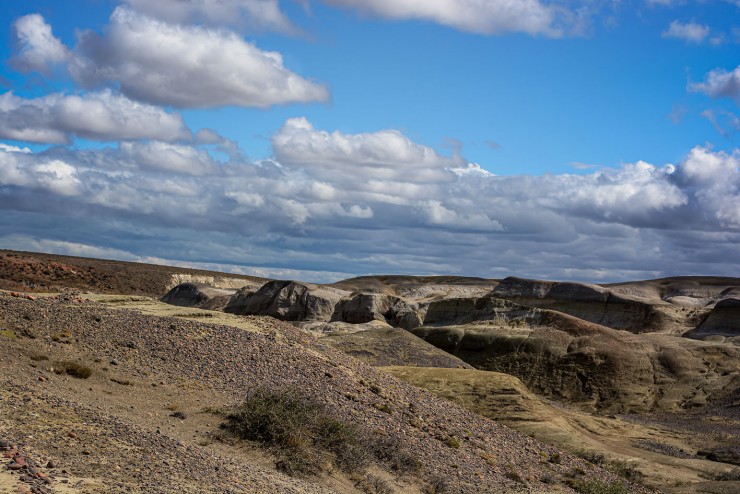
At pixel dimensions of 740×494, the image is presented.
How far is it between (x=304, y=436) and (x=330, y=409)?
190 cm

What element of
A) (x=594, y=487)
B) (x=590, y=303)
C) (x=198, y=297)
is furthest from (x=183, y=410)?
(x=198, y=297)

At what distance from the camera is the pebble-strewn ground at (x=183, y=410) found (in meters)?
11.7

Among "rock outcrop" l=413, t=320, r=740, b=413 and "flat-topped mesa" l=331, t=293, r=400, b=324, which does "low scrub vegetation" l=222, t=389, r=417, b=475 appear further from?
"flat-topped mesa" l=331, t=293, r=400, b=324

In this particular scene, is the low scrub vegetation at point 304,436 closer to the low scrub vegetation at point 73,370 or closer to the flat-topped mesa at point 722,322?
the low scrub vegetation at point 73,370

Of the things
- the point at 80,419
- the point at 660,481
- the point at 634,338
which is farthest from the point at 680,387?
the point at 80,419

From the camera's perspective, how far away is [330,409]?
17000 mm

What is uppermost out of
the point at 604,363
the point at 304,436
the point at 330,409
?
the point at 330,409

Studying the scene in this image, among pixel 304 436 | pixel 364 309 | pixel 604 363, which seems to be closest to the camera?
pixel 304 436

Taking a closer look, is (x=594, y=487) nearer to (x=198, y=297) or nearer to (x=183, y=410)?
(x=183, y=410)

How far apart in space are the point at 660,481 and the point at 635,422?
36.4 feet

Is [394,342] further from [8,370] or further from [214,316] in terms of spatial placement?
[8,370]

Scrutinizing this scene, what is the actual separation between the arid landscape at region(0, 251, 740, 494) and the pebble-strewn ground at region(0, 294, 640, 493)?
0.05 meters

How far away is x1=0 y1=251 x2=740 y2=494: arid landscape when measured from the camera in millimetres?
12430

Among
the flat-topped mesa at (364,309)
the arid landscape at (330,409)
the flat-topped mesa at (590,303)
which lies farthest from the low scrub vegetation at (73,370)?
the flat-topped mesa at (590,303)
